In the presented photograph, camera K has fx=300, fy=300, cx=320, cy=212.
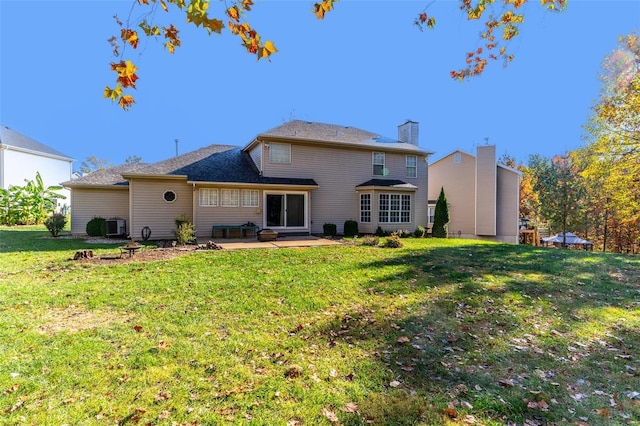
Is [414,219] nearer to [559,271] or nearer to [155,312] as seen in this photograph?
[559,271]

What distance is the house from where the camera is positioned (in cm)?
1388

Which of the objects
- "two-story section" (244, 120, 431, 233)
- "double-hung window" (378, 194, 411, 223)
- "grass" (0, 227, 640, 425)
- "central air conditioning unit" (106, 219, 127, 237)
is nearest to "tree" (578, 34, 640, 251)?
"two-story section" (244, 120, 431, 233)

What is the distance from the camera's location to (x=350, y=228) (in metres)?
15.5

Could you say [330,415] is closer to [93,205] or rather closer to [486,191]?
[93,205]

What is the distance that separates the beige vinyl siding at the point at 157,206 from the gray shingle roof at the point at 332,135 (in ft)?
15.3

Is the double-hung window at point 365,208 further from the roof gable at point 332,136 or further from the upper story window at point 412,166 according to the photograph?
the upper story window at point 412,166

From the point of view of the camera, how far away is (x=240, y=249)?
406 inches

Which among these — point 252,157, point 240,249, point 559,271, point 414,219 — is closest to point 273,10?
point 240,249

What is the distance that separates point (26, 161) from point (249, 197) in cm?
2370

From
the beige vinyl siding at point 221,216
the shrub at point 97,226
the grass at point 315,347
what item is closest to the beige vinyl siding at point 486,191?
the grass at point 315,347

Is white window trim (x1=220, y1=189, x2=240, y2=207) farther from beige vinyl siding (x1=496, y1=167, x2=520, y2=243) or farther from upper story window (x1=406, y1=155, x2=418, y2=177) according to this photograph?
beige vinyl siding (x1=496, y1=167, x2=520, y2=243)

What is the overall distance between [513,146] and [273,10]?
1528 inches

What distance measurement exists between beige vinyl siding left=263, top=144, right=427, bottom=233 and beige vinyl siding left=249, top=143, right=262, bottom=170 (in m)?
0.56

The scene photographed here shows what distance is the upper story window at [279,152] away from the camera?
1516cm
